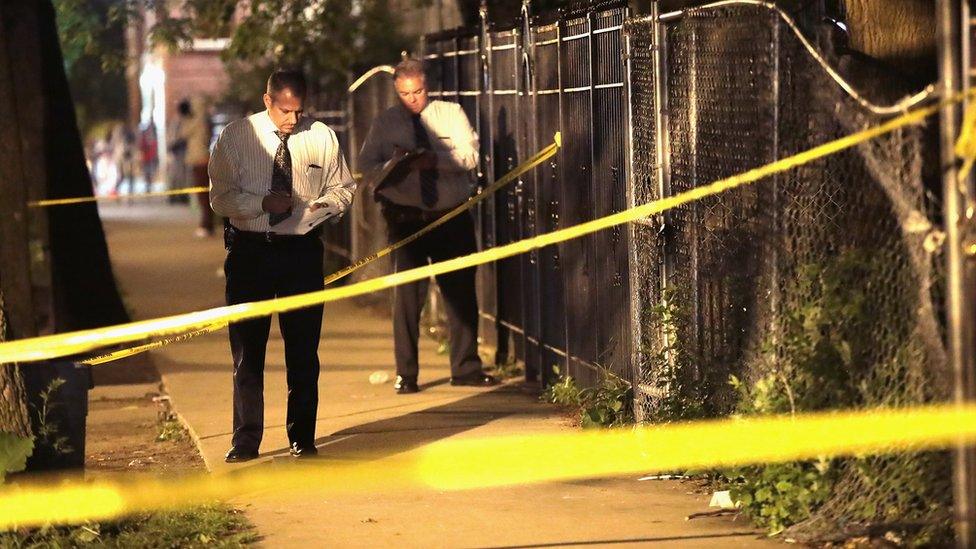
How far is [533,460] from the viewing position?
8.80m

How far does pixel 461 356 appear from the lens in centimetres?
1140

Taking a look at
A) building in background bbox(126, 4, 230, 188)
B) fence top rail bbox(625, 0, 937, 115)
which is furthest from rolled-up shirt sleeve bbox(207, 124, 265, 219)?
building in background bbox(126, 4, 230, 188)

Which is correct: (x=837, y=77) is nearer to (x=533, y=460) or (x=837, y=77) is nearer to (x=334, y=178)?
(x=533, y=460)

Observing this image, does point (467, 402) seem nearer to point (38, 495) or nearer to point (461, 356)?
point (461, 356)

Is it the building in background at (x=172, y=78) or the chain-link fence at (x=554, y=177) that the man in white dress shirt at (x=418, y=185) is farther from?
the building in background at (x=172, y=78)

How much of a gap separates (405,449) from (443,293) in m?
2.29

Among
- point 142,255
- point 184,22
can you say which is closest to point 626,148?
point 184,22

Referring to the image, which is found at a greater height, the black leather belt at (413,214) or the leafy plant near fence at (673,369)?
the black leather belt at (413,214)

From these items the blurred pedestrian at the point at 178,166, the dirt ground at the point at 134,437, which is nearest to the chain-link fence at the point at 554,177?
the dirt ground at the point at 134,437

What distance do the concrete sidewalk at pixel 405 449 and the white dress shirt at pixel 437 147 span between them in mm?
1215

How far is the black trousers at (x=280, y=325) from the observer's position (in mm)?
8797

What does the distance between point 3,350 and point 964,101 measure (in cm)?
386

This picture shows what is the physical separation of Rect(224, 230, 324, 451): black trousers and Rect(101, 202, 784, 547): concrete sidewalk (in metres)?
0.21

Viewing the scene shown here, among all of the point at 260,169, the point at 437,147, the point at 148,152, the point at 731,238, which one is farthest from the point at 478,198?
the point at 148,152
